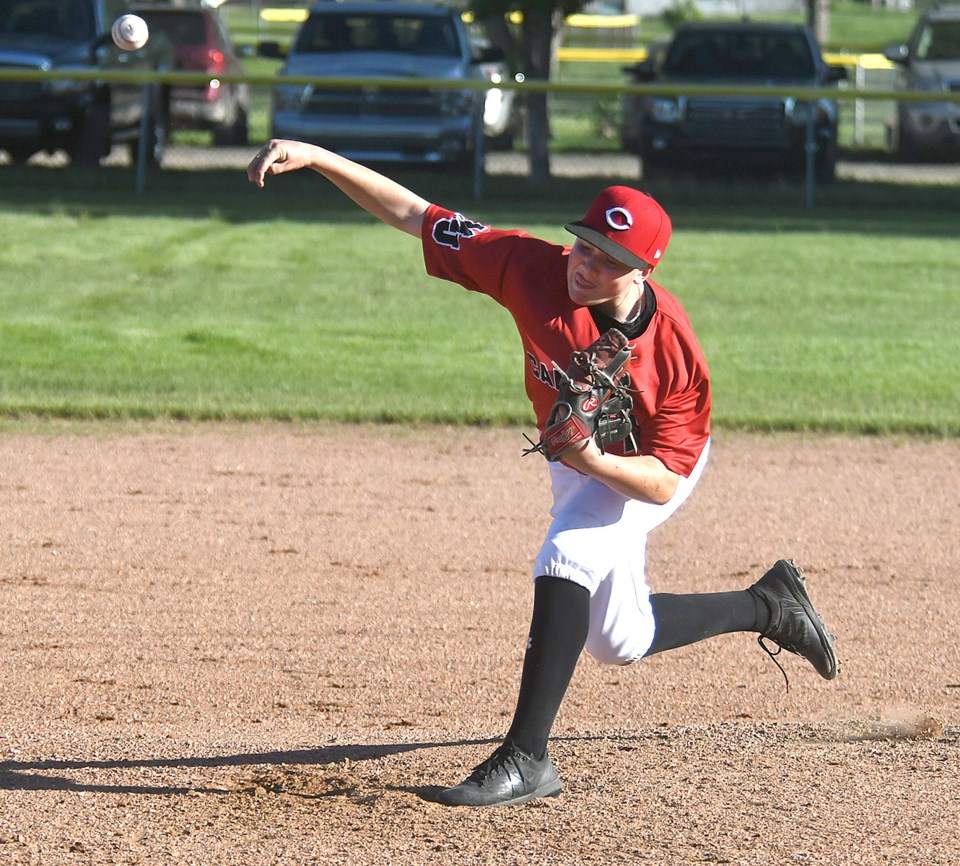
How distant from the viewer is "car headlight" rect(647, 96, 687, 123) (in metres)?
16.6

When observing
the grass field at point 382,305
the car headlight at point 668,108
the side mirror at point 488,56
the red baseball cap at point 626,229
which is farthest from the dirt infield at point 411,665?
the side mirror at point 488,56

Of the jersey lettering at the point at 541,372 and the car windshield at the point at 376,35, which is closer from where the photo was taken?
the jersey lettering at the point at 541,372

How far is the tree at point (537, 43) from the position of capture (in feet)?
55.2

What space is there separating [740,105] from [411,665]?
480 inches

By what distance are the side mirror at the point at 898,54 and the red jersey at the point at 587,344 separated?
15.5 m

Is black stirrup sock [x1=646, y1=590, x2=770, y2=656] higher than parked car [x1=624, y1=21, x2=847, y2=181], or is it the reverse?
black stirrup sock [x1=646, y1=590, x2=770, y2=656]

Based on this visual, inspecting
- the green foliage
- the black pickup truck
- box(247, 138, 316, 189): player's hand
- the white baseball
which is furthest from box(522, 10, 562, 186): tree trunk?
the green foliage

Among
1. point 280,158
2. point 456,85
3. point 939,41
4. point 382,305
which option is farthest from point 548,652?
point 939,41

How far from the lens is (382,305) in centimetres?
1162

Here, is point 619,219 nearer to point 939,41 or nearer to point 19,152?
point 19,152

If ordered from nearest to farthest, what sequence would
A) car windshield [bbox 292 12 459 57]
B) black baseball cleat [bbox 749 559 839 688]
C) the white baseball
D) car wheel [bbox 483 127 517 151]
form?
black baseball cleat [bbox 749 559 839 688]
the white baseball
car windshield [bbox 292 12 459 57]
car wheel [bbox 483 127 517 151]

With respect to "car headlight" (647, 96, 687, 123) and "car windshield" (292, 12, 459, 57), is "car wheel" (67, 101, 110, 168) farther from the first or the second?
"car headlight" (647, 96, 687, 123)

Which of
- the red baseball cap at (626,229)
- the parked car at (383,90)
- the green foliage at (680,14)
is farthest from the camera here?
the green foliage at (680,14)

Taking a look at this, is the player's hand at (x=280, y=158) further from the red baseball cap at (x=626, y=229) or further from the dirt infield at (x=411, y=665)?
the dirt infield at (x=411, y=665)
